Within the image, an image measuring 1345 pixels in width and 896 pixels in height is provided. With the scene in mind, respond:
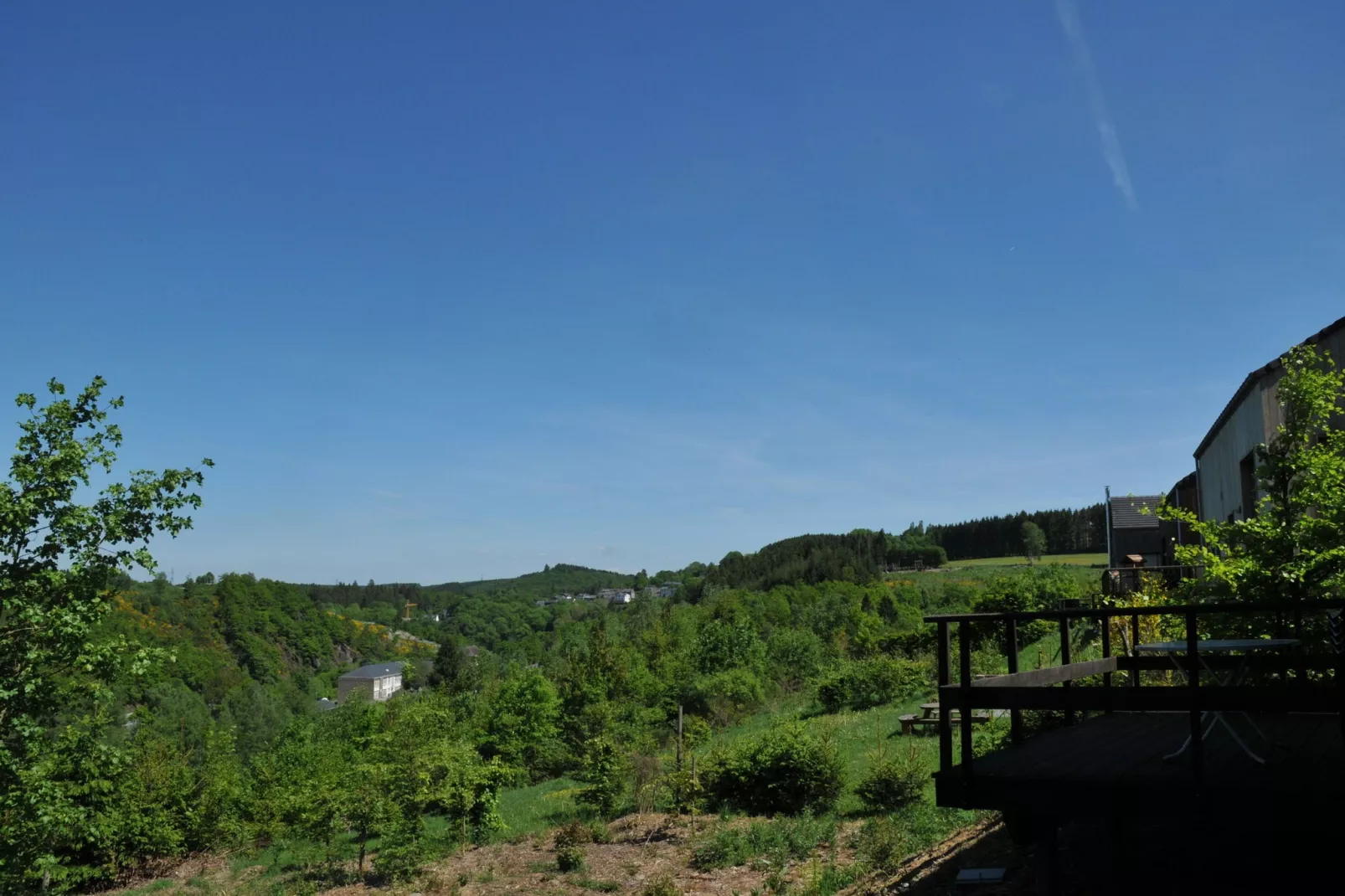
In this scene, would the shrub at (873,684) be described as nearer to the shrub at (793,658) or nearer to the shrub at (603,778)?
the shrub at (793,658)

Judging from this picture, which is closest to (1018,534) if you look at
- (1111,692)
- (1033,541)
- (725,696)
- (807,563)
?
(1033,541)

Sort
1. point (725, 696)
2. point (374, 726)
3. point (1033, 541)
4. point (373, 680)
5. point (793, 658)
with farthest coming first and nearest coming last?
point (1033, 541) < point (373, 680) < point (793, 658) < point (374, 726) < point (725, 696)

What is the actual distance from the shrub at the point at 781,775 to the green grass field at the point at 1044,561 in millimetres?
76295

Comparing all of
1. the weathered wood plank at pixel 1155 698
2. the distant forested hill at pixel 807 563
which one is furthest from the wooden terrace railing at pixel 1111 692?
the distant forested hill at pixel 807 563

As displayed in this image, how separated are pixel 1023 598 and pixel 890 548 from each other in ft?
308

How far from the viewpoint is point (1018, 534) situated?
117 m

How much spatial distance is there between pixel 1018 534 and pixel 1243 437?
11096 centimetres

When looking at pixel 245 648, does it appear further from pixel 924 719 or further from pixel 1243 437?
pixel 1243 437

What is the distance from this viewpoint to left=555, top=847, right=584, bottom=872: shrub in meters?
15.6

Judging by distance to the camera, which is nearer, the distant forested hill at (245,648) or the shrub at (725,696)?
the shrub at (725,696)

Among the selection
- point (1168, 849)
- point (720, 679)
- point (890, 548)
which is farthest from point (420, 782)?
point (890, 548)

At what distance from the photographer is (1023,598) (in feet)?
118

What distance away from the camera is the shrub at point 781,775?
55.9ft

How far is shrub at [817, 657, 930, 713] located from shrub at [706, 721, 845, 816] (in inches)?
465
